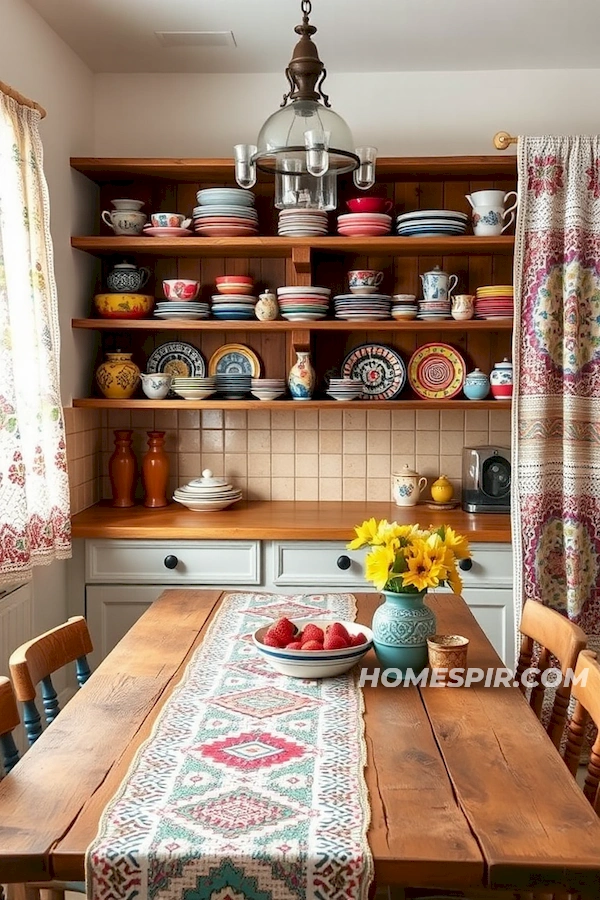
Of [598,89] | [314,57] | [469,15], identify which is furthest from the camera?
[598,89]

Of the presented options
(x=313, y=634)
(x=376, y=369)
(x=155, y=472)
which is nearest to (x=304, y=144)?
(x=313, y=634)

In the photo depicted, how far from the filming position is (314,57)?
6.48ft

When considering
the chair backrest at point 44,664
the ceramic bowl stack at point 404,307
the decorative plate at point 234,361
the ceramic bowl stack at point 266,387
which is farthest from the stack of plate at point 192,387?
the chair backrest at point 44,664

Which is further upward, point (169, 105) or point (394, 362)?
point (169, 105)

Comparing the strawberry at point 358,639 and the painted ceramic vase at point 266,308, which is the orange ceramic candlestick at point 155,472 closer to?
the painted ceramic vase at point 266,308

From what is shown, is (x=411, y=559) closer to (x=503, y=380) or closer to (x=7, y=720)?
(x=7, y=720)

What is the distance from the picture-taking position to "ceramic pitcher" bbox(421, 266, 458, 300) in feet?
12.1

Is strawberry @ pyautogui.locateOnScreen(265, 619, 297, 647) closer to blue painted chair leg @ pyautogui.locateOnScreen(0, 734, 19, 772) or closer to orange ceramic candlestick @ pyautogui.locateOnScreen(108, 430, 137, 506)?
blue painted chair leg @ pyautogui.locateOnScreen(0, 734, 19, 772)

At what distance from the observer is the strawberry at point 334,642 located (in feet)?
6.38

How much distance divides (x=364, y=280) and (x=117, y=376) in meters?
1.05

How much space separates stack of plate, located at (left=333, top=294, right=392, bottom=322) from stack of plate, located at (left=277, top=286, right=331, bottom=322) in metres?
0.07

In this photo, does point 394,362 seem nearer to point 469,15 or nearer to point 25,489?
point 469,15

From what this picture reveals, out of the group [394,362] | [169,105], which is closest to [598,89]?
[394,362]

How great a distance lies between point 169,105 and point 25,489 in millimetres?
1852
